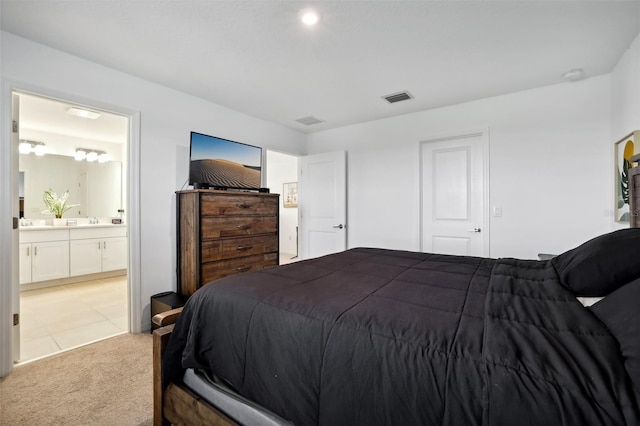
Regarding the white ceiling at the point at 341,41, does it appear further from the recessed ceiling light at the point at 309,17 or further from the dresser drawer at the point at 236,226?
the dresser drawer at the point at 236,226

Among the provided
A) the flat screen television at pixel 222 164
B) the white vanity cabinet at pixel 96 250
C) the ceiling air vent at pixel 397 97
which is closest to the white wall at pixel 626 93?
the ceiling air vent at pixel 397 97

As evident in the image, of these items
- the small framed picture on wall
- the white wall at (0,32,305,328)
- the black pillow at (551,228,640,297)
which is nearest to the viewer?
the black pillow at (551,228,640,297)

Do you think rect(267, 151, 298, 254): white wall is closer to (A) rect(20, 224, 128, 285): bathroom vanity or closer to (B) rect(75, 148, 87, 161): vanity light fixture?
(A) rect(20, 224, 128, 285): bathroom vanity

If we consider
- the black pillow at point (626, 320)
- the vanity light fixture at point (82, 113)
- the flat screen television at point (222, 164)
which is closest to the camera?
the black pillow at point (626, 320)

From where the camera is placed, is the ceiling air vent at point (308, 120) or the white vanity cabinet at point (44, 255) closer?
the white vanity cabinet at point (44, 255)

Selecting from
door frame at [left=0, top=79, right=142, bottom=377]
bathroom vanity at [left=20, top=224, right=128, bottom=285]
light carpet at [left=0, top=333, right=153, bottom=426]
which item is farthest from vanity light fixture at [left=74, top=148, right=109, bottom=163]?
light carpet at [left=0, top=333, right=153, bottom=426]

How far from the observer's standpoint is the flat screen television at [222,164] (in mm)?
3123

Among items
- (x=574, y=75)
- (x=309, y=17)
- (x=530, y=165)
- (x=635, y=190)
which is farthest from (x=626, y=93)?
(x=309, y=17)

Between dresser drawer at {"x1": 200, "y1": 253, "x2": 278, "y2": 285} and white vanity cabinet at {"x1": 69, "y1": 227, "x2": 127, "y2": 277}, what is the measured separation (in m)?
3.07

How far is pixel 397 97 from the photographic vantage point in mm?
3279

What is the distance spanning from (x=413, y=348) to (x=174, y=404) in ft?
3.86

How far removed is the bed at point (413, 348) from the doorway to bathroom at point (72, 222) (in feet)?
7.36

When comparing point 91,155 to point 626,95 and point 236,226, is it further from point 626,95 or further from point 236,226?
point 626,95

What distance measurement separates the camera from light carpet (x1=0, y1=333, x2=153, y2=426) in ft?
5.33
